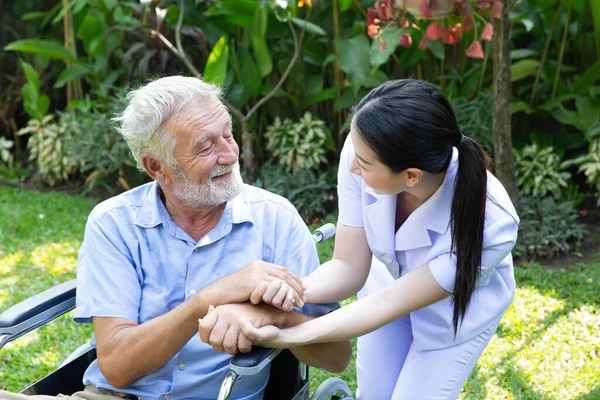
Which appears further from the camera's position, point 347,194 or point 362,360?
point 362,360

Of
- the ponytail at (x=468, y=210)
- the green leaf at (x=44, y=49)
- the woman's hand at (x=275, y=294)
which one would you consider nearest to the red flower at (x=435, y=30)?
the ponytail at (x=468, y=210)

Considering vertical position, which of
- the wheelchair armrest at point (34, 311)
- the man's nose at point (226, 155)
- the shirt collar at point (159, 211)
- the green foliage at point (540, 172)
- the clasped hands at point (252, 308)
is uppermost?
the man's nose at point (226, 155)

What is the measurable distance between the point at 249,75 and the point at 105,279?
3.49 m

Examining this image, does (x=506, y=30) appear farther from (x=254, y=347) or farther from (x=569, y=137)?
(x=254, y=347)

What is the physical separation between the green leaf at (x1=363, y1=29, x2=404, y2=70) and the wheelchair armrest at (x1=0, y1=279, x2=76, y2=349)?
8.74 ft

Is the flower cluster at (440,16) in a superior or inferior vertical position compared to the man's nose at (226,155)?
inferior

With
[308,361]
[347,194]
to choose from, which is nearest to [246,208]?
[347,194]

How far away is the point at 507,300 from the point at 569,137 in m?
3.21

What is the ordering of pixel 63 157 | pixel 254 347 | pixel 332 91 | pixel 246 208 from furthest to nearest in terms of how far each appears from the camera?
1. pixel 63 157
2. pixel 332 91
3. pixel 246 208
4. pixel 254 347

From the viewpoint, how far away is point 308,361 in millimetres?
2072

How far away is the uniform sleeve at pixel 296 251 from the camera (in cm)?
219

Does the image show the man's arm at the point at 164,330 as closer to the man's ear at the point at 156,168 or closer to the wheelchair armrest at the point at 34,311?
the wheelchair armrest at the point at 34,311

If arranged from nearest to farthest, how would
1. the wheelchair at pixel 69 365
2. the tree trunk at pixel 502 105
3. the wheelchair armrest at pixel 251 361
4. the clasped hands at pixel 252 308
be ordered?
1. the wheelchair armrest at pixel 251 361
2. the clasped hands at pixel 252 308
3. the wheelchair at pixel 69 365
4. the tree trunk at pixel 502 105

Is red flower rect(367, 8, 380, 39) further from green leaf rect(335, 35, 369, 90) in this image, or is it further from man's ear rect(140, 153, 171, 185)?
man's ear rect(140, 153, 171, 185)
